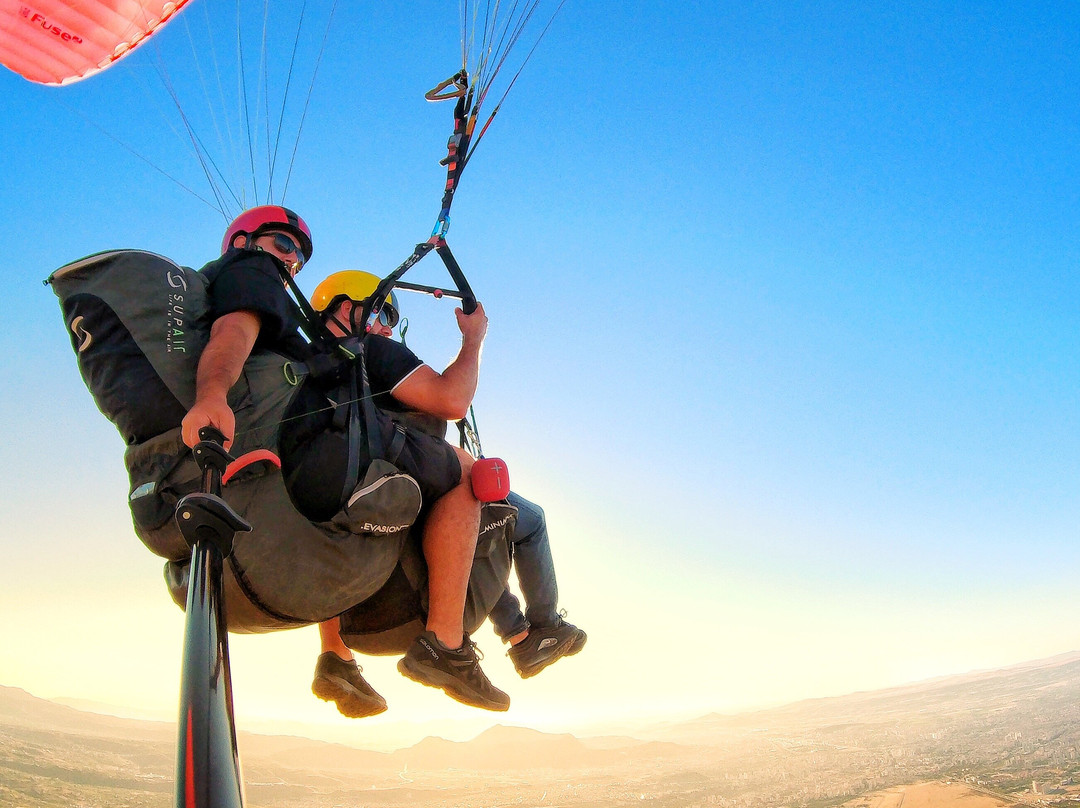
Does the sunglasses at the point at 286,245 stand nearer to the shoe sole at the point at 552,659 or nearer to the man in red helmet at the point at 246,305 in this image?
the man in red helmet at the point at 246,305

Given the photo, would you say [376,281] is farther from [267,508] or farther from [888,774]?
[888,774]

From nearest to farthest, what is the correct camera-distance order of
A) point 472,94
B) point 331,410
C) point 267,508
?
point 267,508 < point 331,410 < point 472,94

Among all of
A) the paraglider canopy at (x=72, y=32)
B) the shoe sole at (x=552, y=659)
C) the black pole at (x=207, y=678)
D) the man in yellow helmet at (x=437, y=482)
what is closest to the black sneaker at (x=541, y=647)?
the shoe sole at (x=552, y=659)

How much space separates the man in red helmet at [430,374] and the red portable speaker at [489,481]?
0.05 metres

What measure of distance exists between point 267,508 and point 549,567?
1607 millimetres

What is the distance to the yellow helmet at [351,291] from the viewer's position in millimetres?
3309

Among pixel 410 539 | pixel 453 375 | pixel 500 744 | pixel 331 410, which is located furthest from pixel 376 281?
pixel 500 744

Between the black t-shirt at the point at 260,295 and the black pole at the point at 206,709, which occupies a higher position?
the black t-shirt at the point at 260,295

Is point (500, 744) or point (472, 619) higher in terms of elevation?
point (472, 619)

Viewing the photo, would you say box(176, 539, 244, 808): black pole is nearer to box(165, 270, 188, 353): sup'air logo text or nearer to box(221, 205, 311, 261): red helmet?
box(165, 270, 188, 353): sup'air logo text

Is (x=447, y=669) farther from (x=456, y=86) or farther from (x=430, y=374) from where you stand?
(x=456, y=86)

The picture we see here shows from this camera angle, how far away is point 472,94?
3637 millimetres

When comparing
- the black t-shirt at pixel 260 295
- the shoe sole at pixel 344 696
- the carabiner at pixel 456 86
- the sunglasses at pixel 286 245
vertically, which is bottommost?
the shoe sole at pixel 344 696

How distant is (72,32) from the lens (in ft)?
19.5
